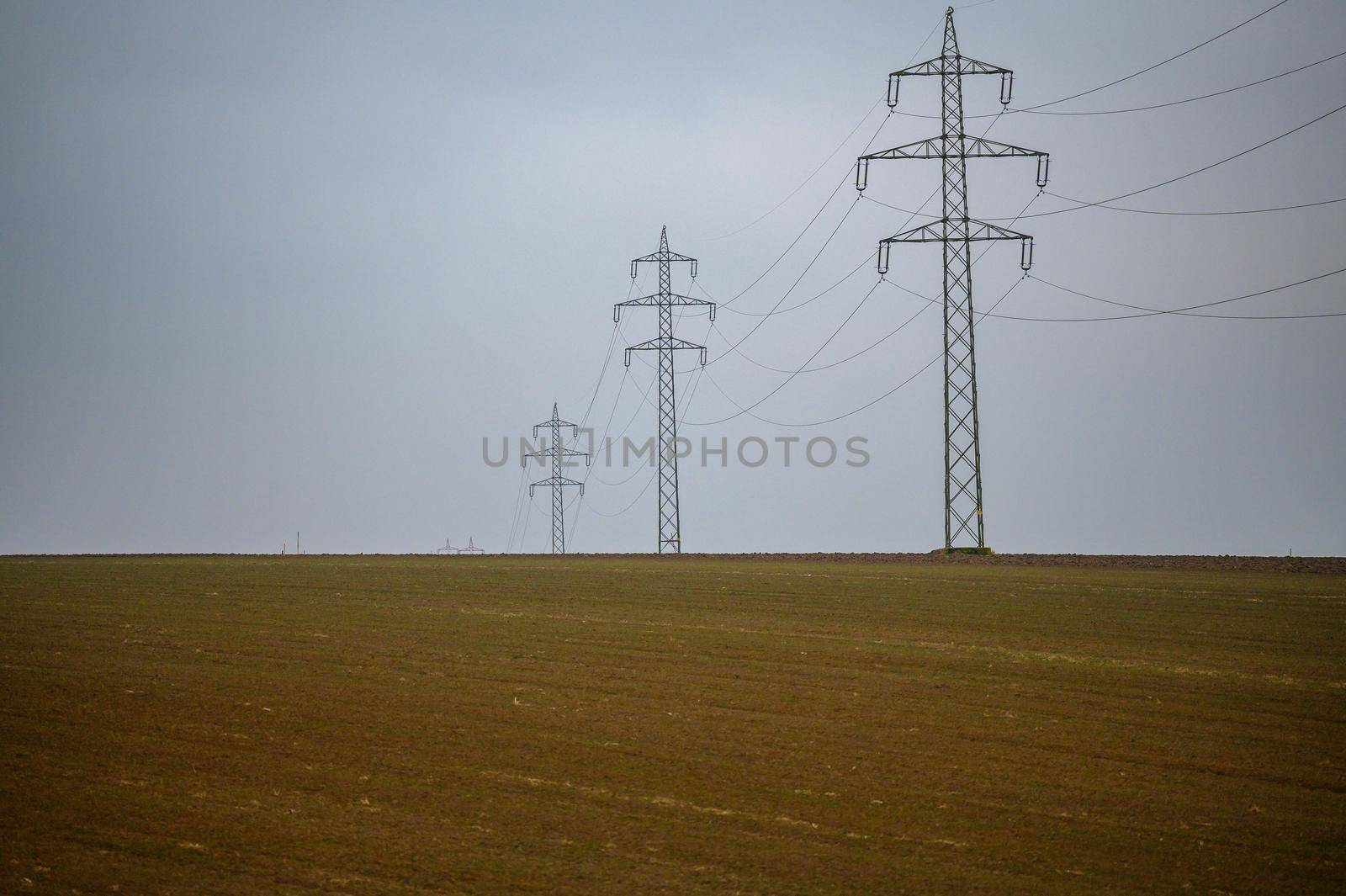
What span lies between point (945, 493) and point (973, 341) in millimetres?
4544

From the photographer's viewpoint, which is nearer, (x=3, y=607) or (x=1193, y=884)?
(x=1193, y=884)

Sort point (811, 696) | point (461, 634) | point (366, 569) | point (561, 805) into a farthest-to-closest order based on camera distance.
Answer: point (366, 569)
point (461, 634)
point (811, 696)
point (561, 805)

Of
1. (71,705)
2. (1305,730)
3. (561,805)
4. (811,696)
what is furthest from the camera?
(811,696)

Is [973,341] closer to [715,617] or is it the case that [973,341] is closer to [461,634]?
[715,617]

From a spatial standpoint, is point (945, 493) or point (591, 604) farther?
point (945, 493)

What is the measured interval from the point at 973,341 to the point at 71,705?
92.8 feet

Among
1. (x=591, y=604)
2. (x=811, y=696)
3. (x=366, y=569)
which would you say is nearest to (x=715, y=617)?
(x=591, y=604)

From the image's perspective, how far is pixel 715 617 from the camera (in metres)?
19.2

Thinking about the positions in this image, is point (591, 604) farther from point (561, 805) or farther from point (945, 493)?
point (945, 493)

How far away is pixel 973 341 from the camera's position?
34781 mm

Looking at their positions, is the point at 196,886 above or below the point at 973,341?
below

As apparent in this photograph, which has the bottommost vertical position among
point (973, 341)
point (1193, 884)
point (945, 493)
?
point (1193, 884)

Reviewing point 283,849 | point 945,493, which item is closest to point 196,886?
point 283,849

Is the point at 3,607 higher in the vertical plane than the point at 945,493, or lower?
lower
